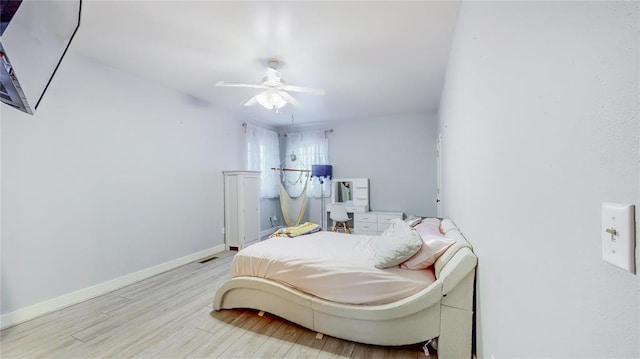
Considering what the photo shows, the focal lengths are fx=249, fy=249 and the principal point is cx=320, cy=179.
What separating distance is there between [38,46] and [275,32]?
4.87 feet

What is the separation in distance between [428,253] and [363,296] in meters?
0.55

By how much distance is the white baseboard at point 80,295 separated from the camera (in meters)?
2.08

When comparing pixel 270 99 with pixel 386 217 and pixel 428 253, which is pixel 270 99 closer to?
pixel 428 253

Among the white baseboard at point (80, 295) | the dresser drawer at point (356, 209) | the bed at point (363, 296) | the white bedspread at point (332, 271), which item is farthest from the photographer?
the dresser drawer at point (356, 209)

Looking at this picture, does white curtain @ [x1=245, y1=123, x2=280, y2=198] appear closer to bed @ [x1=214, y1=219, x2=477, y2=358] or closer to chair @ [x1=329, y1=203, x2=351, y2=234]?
chair @ [x1=329, y1=203, x2=351, y2=234]

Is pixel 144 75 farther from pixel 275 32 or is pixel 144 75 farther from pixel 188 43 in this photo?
pixel 275 32

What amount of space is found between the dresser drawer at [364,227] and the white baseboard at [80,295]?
9.53 feet

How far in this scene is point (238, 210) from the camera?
4266mm

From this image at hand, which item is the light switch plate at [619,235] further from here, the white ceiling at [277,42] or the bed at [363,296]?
the white ceiling at [277,42]

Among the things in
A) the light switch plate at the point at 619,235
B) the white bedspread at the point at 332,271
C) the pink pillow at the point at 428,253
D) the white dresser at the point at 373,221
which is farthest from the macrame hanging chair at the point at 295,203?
the light switch plate at the point at 619,235

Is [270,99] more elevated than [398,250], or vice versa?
[270,99]

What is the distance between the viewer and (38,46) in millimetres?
1137

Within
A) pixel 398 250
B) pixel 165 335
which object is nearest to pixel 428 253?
pixel 398 250

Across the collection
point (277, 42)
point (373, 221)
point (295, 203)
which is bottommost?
point (373, 221)
